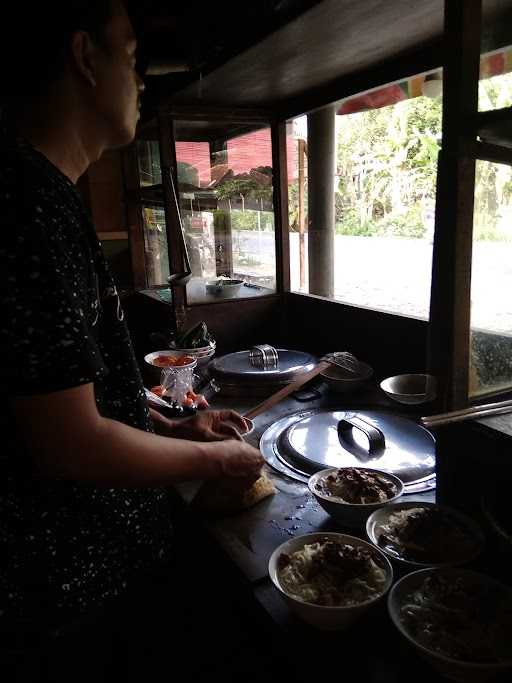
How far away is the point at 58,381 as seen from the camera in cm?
80

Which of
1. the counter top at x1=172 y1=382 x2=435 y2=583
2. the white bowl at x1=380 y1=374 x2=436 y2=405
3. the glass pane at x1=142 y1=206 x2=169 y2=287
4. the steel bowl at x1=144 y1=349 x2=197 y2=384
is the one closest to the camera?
the counter top at x1=172 y1=382 x2=435 y2=583

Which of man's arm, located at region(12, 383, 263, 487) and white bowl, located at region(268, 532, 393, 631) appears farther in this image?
white bowl, located at region(268, 532, 393, 631)

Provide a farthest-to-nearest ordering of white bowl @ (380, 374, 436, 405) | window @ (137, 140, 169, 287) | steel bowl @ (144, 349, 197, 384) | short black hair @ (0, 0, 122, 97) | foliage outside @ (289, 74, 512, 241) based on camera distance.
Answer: foliage outside @ (289, 74, 512, 241) → window @ (137, 140, 169, 287) → steel bowl @ (144, 349, 197, 384) → white bowl @ (380, 374, 436, 405) → short black hair @ (0, 0, 122, 97)

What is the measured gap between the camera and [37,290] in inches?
31.4

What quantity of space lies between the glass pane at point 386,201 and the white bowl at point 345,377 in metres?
6.80

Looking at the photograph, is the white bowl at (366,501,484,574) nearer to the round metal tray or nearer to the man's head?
the round metal tray

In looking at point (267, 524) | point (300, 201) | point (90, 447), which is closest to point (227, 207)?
point (267, 524)

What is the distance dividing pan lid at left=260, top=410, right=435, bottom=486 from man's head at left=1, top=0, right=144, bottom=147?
1.18 metres

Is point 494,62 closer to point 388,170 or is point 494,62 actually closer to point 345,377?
point 345,377

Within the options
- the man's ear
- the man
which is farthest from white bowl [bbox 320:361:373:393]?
the man's ear

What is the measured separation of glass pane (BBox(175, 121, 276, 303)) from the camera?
9.48 feet

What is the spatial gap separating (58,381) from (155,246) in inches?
121

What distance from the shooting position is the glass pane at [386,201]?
1062 cm

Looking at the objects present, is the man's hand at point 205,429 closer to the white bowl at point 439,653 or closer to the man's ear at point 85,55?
the white bowl at point 439,653
